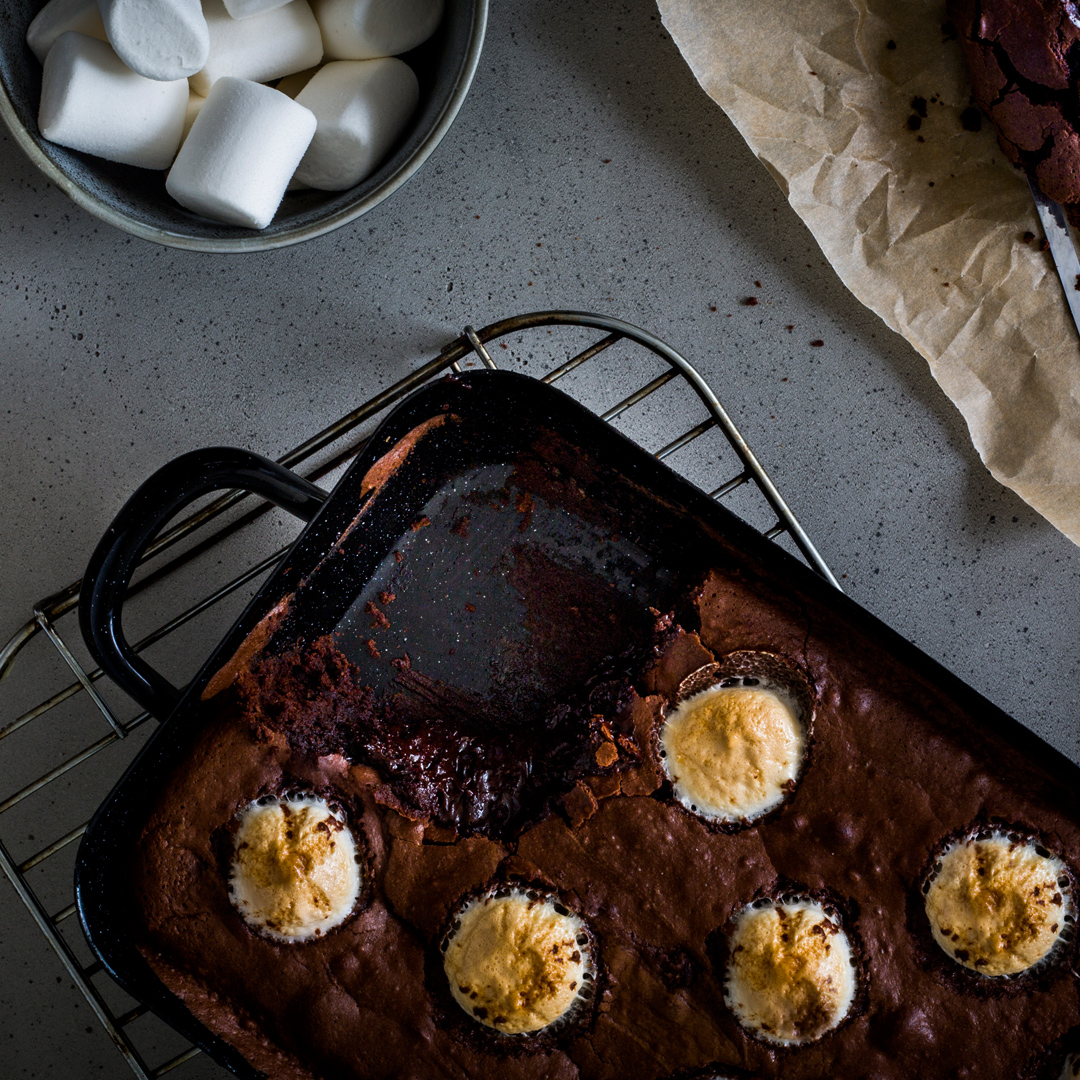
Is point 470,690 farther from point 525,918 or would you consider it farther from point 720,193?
point 720,193

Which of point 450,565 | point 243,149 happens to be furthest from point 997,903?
point 243,149

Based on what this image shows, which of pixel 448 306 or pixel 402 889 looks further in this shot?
pixel 448 306

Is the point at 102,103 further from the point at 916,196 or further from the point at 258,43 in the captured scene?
the point at 916,196

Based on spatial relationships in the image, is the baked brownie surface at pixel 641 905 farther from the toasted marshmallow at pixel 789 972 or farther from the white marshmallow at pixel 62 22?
the white marshmallow at pixel 62 22

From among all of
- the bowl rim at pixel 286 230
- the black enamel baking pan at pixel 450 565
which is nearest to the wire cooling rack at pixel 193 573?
the black enamel baking pan at pixel 450 565

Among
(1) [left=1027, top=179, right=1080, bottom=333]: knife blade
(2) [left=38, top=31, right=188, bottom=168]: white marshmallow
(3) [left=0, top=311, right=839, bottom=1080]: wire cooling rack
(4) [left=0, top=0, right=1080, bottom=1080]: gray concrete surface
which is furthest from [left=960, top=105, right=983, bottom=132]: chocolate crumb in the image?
(2) [left=38, top=31, right=188, bottom=168]: white marshmallow

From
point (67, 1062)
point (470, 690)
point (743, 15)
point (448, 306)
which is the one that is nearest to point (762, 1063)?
point (470, 690)
